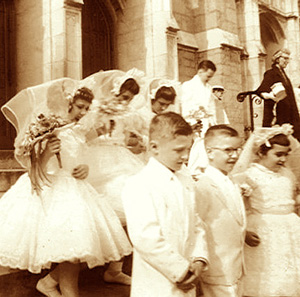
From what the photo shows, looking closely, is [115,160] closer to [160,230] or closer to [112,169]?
[112,169]

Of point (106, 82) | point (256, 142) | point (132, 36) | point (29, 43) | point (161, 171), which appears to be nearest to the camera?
point (161, 171)

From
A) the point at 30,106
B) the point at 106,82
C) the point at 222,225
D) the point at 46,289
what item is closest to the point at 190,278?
the point at 222,225

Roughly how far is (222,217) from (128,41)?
312 inches

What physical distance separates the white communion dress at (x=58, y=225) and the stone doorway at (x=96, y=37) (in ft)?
21.8

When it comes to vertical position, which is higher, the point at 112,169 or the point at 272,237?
the point at 112,169

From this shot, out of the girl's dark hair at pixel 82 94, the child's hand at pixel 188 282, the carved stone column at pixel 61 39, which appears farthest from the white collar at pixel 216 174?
the carved stone column at pixel 61 39

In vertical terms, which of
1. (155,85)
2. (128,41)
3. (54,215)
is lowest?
(54,215)

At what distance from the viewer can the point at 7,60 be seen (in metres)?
8.27

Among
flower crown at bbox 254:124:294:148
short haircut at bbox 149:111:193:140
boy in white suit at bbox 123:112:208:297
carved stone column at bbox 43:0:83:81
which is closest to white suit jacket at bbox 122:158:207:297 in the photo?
boy in white suit at bbox 123:112:208:297

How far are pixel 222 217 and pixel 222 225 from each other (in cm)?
5

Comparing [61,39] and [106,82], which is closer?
[106,82]

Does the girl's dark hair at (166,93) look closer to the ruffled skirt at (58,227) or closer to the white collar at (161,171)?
the ruffled skirt at (58,227)

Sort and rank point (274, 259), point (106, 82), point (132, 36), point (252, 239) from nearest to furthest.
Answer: point (252, 239), point (274, 259), point (106, 82), point (132, 36)

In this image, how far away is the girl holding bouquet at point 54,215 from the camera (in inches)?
120
